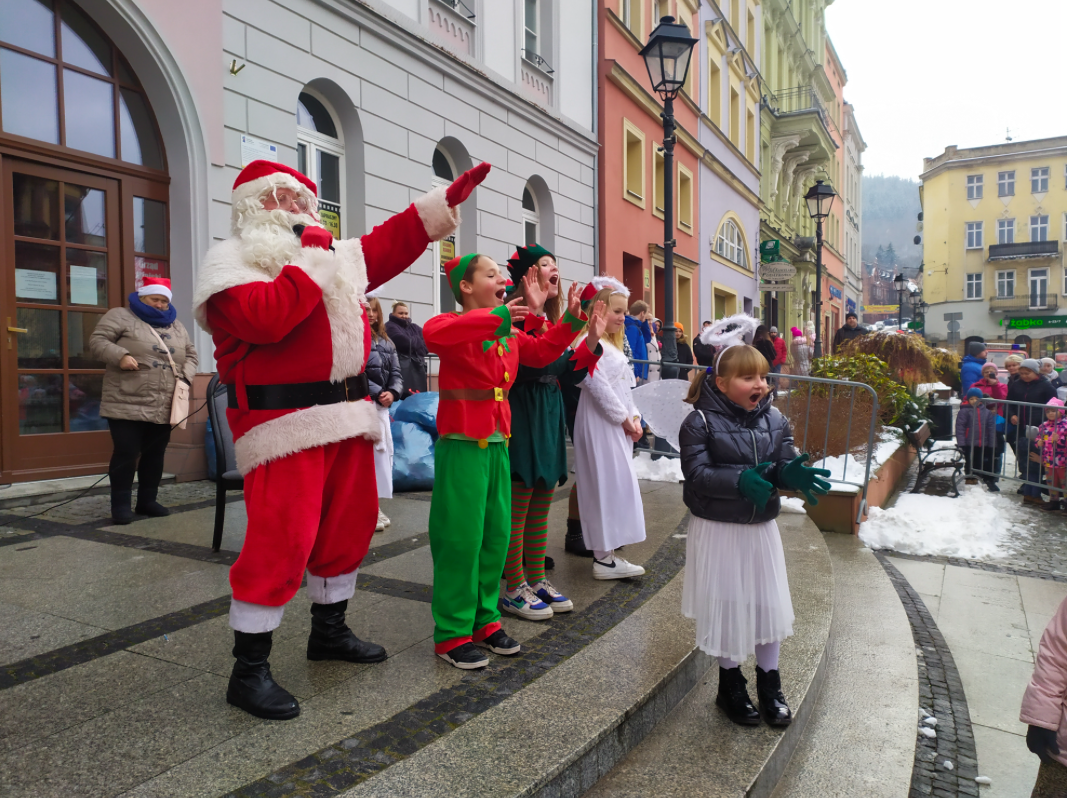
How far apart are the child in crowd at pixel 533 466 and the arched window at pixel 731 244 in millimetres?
18182

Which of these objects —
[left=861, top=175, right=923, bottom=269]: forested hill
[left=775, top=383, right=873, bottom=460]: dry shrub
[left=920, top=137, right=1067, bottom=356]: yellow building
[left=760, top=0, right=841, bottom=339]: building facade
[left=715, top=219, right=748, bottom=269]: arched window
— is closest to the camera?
[left=775, top=383, right=873, bottom=460]: dry shrub

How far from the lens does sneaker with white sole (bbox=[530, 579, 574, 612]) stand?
358 cm

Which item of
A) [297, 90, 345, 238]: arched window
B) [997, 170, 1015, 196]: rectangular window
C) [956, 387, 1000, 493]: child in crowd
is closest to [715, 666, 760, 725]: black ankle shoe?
[297, 90, 345, 238]: arched window

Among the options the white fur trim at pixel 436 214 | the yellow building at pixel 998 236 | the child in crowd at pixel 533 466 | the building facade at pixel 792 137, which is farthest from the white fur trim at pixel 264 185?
the yellow building at pixel 998 236

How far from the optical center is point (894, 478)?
372 inches

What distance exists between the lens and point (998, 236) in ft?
196

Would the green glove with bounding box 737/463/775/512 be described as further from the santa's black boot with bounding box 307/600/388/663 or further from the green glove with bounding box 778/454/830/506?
the santa's black boot with bounding box 307/600/388/663

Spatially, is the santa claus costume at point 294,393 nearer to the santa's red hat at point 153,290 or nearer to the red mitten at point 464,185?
the red mitten at point 464,185

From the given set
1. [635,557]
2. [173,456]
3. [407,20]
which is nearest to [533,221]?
Result: [407,20]

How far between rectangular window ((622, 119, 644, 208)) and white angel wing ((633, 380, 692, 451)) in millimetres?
9674

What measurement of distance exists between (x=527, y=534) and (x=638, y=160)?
13453 millimetres

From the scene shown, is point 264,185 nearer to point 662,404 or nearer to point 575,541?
point 575,541

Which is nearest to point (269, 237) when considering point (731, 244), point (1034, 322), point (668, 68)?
point (668, 68)

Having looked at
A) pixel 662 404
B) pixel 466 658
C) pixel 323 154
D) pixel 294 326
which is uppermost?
pixel 323 154
